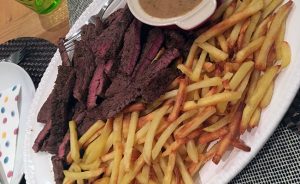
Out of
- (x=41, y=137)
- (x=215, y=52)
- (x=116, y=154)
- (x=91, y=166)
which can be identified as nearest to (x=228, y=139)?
(x=215, y=52)

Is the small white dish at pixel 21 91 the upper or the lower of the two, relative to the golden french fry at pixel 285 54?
lower

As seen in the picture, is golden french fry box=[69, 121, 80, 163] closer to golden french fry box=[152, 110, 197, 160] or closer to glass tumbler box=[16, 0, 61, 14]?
golden french fry box=[152, 110, 197, 160]

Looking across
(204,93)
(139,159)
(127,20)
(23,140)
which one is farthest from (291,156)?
Result: (23,140)

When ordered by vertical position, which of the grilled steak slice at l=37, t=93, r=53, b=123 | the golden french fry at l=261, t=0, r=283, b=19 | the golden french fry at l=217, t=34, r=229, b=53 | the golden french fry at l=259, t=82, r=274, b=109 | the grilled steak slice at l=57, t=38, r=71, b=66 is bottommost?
the grilled steak slice at l=37, t=93, r=53, b=123

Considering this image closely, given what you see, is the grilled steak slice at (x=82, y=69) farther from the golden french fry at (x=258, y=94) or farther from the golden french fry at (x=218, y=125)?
the golden french fry at (x=258, y=94)

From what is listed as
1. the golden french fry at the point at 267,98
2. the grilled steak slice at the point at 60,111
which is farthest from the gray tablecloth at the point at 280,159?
the grilled steak slice at the point at 60,111

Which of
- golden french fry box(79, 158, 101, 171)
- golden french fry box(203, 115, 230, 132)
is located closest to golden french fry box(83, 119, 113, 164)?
golden french fry box(79, 158, 101, 171)
